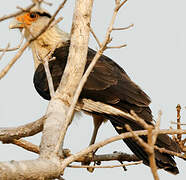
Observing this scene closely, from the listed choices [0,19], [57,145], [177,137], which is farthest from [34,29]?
[0,19]

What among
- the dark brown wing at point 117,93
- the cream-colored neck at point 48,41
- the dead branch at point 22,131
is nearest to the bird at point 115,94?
the dark brown wing at point 117,93

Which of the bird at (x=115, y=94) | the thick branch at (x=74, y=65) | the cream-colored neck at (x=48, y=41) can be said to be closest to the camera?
the thick branch at (x=74, y=65)

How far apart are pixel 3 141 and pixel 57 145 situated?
0.93m

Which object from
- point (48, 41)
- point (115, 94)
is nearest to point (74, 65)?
point (115, 94)

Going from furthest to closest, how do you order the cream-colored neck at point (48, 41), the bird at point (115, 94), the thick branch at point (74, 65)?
1. the cream-colored neck at point (48, 41)
2. the bird at point (115, 94)
3. the thick branch at point (74, 65)

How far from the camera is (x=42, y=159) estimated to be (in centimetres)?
275

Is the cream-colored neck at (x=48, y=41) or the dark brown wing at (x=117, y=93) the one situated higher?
the cream-colored neck at (x=48, y=41)

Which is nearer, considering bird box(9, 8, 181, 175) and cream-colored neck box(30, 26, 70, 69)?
bird box(9, 8, 181, 175)

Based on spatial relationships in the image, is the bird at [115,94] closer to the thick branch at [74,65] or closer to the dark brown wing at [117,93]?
the dark brown wing at [117,93]

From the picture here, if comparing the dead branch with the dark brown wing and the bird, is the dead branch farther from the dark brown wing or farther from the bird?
the dark brown wing

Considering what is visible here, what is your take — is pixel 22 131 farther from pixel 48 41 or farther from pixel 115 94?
pixel 48 41

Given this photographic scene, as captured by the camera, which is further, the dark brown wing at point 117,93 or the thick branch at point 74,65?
the dark brown wing at point 117,93

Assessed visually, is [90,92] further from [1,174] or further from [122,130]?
[1,174]

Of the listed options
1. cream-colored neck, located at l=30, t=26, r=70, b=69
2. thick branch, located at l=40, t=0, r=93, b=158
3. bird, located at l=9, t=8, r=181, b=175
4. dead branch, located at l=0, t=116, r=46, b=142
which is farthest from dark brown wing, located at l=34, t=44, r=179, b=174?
dead branch, located at l=0, t=116, r=46, b=142
